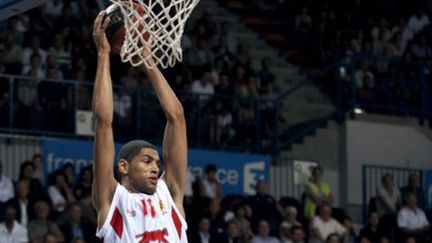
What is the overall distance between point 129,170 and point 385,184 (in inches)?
537

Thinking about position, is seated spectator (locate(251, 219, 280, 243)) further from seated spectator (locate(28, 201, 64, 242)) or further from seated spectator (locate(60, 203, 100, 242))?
seated spectator (locate(28, 201, 64, 242))

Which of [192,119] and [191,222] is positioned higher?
[192,119]

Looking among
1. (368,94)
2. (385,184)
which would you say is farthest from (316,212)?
(368,94)

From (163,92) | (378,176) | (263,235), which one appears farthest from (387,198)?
(163,92)

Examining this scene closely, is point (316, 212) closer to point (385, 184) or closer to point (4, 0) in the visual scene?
point (385, 184)

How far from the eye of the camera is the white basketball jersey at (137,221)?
9.66 meters

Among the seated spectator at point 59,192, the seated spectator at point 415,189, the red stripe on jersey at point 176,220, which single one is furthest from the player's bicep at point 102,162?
the seated spectator at point 415,189

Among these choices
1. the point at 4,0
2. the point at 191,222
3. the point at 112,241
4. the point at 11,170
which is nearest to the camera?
the point at 112,241

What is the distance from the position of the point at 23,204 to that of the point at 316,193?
17.3ft

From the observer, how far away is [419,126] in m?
25.0

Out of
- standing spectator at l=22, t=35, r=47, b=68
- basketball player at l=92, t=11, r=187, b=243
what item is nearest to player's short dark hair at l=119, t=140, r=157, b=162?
basketball player at l=92, t=11, r=187, b=243

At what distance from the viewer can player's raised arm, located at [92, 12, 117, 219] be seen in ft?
31.6

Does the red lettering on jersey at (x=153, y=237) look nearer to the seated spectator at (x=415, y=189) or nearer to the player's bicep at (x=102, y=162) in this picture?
the player's bicep at (x=102, y=162)

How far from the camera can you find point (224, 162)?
72.0 ft
